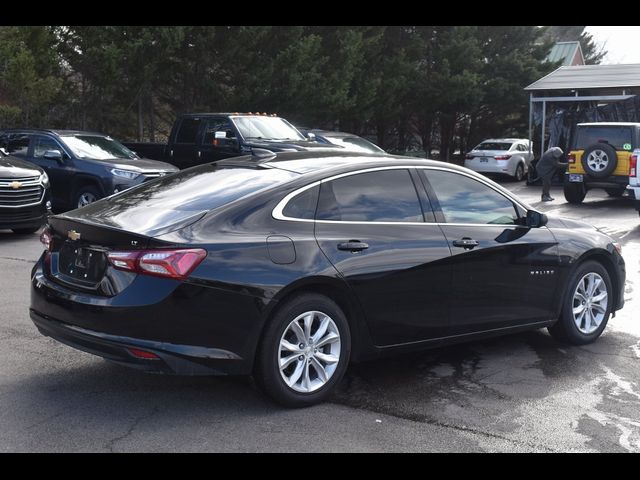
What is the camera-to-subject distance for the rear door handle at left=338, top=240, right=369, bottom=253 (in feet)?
16.4

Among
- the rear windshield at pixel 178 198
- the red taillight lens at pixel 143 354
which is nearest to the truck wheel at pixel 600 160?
the rear windshield at pixel 178 198

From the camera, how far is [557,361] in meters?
6.04

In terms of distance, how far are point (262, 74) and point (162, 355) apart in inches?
728

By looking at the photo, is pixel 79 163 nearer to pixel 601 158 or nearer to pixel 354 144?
pixel 354 144

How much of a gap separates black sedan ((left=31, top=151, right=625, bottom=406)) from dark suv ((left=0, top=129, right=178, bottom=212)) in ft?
24.9

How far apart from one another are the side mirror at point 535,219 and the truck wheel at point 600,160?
12.6m

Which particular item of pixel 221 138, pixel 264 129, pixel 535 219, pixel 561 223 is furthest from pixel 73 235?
pixel 264 129

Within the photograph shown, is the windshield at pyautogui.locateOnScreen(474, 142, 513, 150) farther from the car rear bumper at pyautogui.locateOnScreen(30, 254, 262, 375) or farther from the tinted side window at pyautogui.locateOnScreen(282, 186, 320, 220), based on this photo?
the car rear bumper at pyautogui.locateOnScreen(30, 254, 262, 375)

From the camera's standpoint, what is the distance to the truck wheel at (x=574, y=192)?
1881 centimetres

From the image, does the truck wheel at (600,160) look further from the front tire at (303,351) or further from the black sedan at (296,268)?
the front tire at (303,351)

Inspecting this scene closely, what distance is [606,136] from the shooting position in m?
18.5
